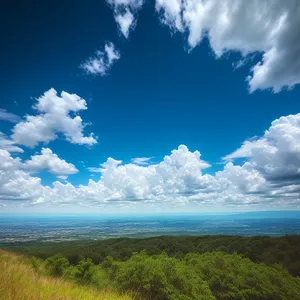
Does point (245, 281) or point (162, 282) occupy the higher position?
point (162, 282)

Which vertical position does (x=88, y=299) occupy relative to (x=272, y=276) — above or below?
above

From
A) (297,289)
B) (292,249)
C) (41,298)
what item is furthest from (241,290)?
(292,249)

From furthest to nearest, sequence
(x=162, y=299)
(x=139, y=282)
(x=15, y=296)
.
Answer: (x=139, y=282), (x=162, y=299), (x=15, y=296)

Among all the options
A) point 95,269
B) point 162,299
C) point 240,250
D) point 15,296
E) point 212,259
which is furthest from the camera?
point 240,250

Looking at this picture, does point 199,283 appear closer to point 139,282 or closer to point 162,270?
point 162,270

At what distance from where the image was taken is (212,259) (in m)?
16.0

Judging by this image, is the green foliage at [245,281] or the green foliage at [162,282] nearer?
the green foliage at [162,282]

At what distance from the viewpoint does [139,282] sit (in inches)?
507

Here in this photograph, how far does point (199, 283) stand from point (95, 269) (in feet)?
52.4

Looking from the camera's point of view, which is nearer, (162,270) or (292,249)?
(162,270)

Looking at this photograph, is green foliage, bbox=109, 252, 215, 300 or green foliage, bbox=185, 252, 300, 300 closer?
green foliage, bbox=109, 252, 215, 300

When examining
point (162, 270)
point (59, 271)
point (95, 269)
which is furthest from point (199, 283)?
point (59, 271)

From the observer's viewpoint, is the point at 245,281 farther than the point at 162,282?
Yes

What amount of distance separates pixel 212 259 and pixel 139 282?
666cm
